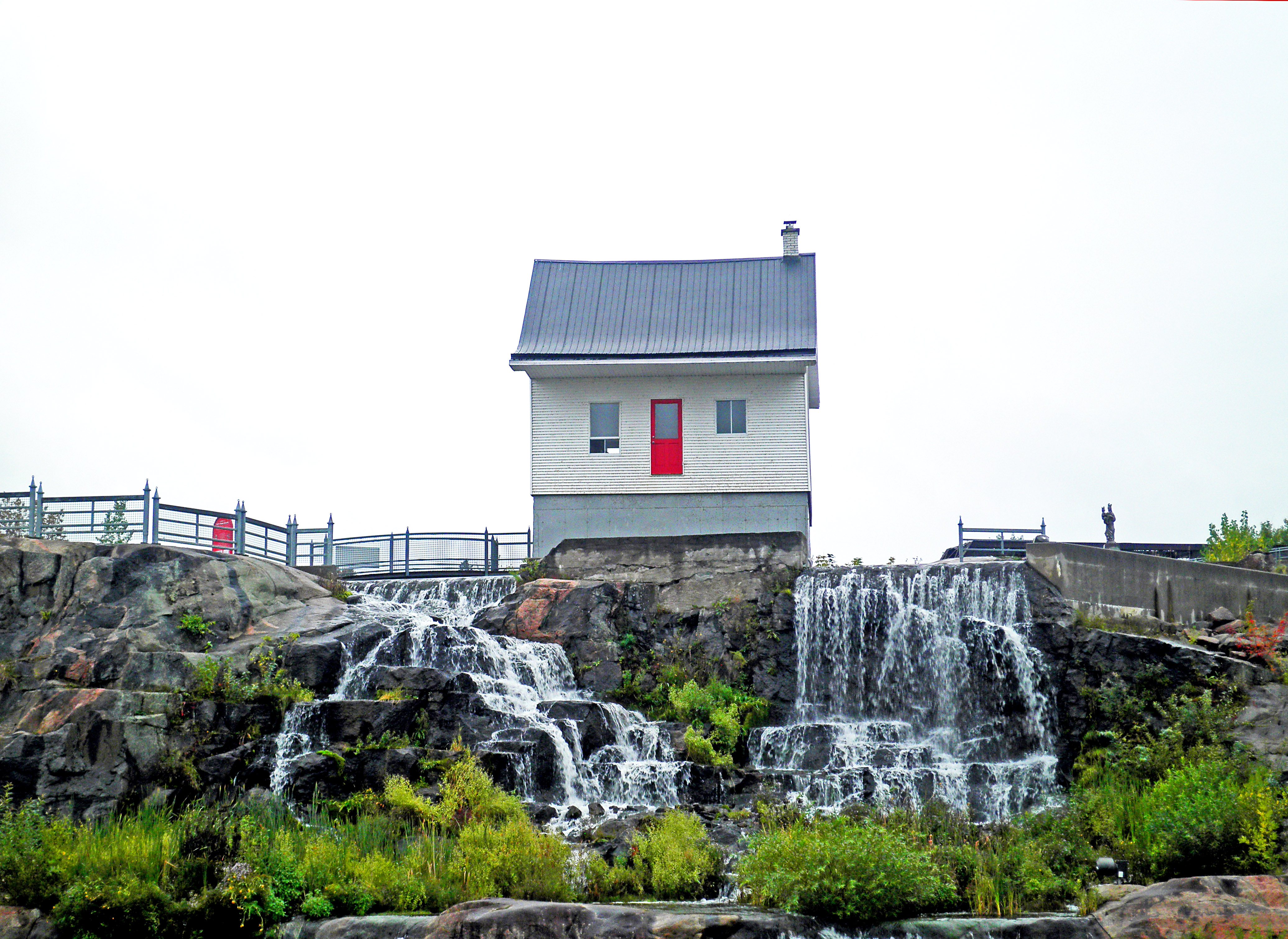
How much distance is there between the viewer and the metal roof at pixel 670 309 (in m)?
31.4

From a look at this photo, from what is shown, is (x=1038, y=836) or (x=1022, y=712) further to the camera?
(x=1022, y=712)

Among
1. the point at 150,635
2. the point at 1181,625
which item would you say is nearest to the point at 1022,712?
the point at 1181,625

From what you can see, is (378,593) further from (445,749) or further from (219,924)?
(219,924)

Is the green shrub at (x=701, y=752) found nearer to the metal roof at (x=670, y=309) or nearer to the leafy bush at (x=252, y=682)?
the leafy bush at (x=252, y=682)

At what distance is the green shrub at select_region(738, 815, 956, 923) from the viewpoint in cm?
1373

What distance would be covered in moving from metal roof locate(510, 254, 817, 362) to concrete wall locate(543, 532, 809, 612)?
511cm

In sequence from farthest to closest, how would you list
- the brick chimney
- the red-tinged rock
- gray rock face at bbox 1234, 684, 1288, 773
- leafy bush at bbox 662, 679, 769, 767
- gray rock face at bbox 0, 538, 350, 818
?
1. the brick chimney
2. leafy bush at bbox 662, 679, 769, 767
3. gray rock face at bbox 0, 538, 350, 818
4. gray rock face at bbox 1234, 684, 1288, 773
5. the red-tinged rock

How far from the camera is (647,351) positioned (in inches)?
1233

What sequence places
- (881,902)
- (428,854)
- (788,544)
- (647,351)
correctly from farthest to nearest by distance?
1. (647,351)
2. (788,544)
3. (428,854)
4. (881,902)

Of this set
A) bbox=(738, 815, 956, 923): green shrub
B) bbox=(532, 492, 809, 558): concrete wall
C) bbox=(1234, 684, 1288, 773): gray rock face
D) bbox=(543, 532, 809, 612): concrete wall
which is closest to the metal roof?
bbox=(532, 492, 809, 558): concrete wall

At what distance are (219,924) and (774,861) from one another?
21.6 feet

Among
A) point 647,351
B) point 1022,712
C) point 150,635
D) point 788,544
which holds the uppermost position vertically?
point 647,351

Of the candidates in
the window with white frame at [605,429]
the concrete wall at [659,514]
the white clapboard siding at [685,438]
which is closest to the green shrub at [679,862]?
the concrete wall at [659,514]

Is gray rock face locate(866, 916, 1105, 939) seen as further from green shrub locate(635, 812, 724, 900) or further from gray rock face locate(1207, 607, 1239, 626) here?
gray rock face locate(1207, 607, 1239, 626)
